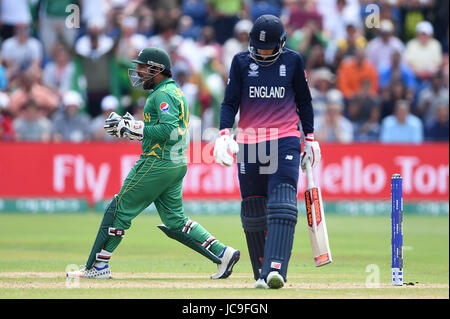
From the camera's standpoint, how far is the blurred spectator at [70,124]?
781 inches

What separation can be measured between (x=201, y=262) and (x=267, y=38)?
390cm

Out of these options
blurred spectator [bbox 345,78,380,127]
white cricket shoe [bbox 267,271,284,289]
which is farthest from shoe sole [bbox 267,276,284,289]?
blurred spectator [bbox 345,78,380,127]

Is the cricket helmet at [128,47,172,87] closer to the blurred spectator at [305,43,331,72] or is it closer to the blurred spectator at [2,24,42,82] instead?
the blurred spectator at [305,43,331,72]

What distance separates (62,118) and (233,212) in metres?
4.06

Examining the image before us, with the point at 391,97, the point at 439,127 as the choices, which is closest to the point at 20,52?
the point at 391,97

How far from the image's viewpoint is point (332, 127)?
20.0 meters

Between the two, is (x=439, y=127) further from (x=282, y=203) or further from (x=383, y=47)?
(x=282, y=203)

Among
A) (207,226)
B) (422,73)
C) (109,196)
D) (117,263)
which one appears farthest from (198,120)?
(117,263)

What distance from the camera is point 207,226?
16.9m

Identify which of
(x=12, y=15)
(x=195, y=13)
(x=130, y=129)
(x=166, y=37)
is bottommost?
(x=130, y=129)

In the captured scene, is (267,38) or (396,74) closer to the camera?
(267,38)

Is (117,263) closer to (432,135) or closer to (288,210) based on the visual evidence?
(288,210)

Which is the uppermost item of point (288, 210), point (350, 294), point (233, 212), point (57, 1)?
point (57, 1)

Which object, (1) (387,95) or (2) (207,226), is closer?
(2) (207,226)
